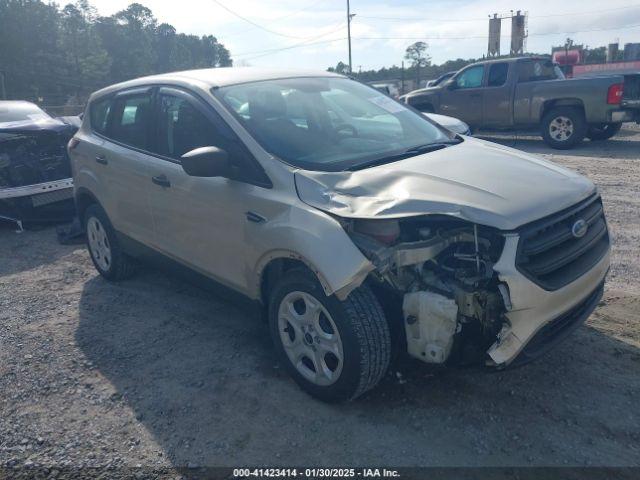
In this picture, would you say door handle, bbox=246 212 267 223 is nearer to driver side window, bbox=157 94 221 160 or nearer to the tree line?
driver side window, bbox=157 94 221 160

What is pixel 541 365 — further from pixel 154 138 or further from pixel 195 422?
pixel 154 138

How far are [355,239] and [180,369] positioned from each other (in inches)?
66.2

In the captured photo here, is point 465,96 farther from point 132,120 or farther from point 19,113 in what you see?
point 132,120

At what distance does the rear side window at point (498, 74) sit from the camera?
486 inches

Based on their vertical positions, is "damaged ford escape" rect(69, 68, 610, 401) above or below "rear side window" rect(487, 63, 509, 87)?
below

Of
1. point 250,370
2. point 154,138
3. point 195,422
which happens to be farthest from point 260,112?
point 195,422

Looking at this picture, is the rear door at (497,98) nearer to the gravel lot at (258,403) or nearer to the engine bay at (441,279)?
the gravel lot at (258,403)

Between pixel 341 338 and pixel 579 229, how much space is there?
142 cm

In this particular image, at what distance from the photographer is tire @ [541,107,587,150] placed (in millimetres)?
11039

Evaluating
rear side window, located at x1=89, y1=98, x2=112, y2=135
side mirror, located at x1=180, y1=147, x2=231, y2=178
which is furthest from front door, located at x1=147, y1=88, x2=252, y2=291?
rear side window, located at x1=89, y1=98, x2=112, y2=135

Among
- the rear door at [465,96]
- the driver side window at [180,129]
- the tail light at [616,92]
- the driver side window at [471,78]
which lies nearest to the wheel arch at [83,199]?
the driver side window at [180,129]

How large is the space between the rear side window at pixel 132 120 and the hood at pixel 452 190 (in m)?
1.80

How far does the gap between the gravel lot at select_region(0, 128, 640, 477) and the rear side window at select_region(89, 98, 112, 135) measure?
174cm

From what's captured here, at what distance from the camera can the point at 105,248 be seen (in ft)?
17.5
